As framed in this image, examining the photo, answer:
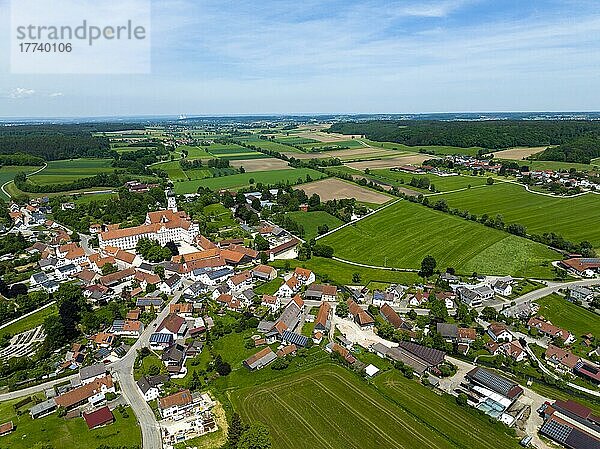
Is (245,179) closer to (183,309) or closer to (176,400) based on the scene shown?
(183,309)

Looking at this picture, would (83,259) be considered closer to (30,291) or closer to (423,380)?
(30,291)

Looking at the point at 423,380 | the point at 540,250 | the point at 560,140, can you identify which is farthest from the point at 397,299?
the point at 560,140

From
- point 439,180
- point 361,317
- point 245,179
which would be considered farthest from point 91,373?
point 439,180

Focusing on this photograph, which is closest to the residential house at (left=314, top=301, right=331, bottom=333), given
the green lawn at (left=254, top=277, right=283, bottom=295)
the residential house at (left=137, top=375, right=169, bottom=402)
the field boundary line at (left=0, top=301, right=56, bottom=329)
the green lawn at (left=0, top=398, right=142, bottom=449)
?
the green lawn at (left=254, top=277, right=283, bottom=295)

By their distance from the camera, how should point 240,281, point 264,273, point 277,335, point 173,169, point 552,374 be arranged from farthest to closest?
1. point 173,169
2. point 264,273
3. point 240,281
4. point 277,335
5. point 552,374

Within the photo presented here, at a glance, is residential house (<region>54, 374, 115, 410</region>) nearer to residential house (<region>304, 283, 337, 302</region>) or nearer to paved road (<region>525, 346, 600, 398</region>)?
residential house (<region>304, 283, 337, 302</region>)
